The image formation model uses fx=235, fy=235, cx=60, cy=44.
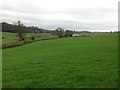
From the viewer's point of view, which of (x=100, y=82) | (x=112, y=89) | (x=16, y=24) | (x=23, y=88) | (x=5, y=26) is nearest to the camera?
(x=112, y=89)

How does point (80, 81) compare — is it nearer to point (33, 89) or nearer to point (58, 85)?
point (58, 85)

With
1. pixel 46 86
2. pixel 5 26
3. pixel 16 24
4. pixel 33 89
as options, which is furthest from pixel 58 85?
pixel 5 26

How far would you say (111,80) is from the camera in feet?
38.2

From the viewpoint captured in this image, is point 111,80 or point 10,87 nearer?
point 10,87

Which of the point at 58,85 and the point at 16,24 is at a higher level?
the point at 16,24

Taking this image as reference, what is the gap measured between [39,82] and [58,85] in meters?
1.31

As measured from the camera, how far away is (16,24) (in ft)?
415

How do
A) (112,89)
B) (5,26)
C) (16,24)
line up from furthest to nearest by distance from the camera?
(5,26)
(16,24)
(112,89)

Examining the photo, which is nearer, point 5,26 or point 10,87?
point 10,87

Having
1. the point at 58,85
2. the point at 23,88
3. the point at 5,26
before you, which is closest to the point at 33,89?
the point at 23,88

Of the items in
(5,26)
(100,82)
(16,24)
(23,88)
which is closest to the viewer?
(23,88)

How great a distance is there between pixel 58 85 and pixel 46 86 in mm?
561

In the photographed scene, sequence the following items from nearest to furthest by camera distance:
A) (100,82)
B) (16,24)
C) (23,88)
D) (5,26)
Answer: (23,88)
(100,82)
(16,24)
(5,26)

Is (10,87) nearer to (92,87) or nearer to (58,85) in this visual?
(58,85)
